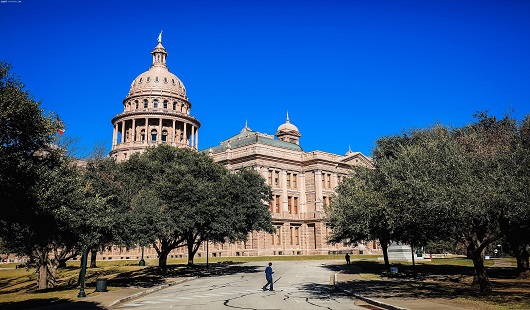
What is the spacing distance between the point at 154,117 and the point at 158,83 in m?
11.2

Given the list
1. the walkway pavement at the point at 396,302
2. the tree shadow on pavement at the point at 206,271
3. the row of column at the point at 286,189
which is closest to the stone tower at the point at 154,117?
the row of column at the point at 286,189

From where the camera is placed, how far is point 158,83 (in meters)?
107

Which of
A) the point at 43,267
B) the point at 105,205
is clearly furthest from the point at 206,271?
the point at 105,205

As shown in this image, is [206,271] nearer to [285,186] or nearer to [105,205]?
[105,205]

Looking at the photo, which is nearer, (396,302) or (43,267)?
(396,302)

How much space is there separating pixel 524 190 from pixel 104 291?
20990 millimetres

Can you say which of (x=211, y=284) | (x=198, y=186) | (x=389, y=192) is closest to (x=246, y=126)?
(x=198, y=186)

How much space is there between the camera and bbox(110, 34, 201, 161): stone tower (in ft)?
328

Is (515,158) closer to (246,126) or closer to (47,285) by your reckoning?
(47,285)

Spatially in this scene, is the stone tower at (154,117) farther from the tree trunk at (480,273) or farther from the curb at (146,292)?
the tree trunk at (480,273)

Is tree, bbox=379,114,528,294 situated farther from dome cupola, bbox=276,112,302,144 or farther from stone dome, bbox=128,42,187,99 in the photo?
stone dome, bbox=128,42,187,99

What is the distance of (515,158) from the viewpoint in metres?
18.6

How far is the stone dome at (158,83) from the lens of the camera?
106 metres

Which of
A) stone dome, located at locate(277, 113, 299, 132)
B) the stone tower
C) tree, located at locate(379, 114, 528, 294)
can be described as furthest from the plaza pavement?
stone dome, located at locate(277, 113, 299, 132)
